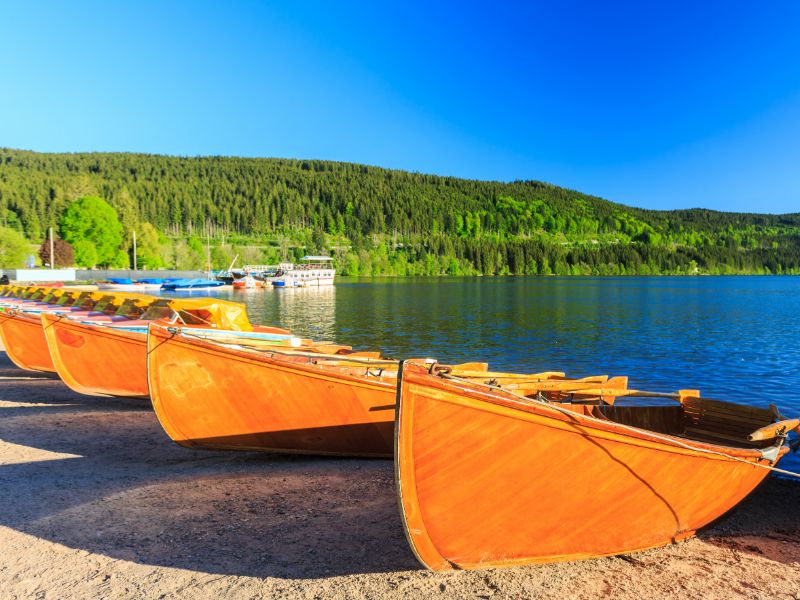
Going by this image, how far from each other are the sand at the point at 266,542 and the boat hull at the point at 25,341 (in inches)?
320

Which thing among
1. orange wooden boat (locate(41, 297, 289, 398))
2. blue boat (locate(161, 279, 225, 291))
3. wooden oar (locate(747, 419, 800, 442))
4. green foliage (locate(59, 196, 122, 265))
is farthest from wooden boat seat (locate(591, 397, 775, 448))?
green foliage (locate(59, 196, 122, 265))

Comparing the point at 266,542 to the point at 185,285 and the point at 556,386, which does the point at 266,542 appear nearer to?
the point at 556,386

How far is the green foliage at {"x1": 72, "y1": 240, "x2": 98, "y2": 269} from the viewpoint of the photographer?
102 m

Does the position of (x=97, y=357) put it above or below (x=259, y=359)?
below

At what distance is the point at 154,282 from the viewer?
10112 cm

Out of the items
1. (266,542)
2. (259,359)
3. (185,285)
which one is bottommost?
(266,542)

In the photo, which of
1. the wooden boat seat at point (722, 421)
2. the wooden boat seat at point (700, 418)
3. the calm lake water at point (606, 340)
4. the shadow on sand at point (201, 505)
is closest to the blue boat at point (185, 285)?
the calm lake water at point (606, 340)

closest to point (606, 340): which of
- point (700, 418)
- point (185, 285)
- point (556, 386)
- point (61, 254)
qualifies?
point (700, 418)

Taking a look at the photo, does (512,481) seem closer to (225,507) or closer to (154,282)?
(225,507)

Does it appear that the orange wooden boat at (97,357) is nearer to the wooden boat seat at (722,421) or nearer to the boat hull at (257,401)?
the boat hull at (257,401)

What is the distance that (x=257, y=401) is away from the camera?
970 cm

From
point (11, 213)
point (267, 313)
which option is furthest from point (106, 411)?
point (11, 213)

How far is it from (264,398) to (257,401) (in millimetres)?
142

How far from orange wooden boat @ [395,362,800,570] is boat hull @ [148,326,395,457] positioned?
3553 millimetres
